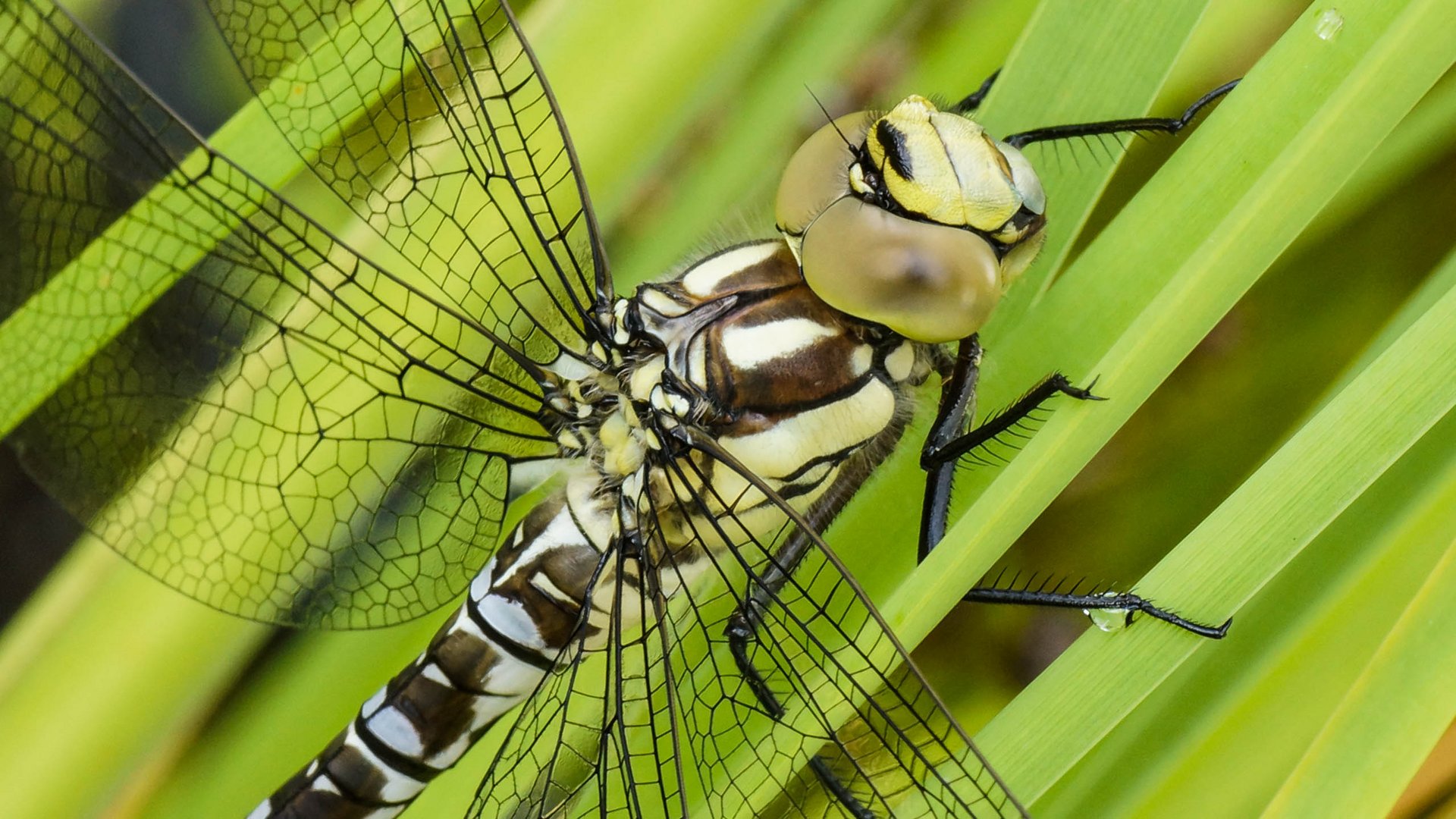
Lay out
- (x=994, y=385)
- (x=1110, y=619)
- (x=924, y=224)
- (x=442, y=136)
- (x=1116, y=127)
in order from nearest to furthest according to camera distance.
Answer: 1. (x=1110, y=619)
2. (x=924, y=224)
3. (x=1116, y=127)
4. (x=994, y=385)
5. (x=442, y=136)

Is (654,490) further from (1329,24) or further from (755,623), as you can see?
(1329,24)

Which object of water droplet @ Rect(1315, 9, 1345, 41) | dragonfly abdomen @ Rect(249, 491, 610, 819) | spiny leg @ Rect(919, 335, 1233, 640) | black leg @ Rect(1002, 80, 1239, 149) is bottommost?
dragonfly abdomen @ Rect(249, 491, 610, 819)

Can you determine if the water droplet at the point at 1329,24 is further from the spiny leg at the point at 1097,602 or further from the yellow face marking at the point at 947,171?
the spiny leg at the point at 1097,602

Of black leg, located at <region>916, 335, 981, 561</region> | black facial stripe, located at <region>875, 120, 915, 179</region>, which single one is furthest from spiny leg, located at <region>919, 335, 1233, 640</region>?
black facial stripe, located at <region>875, 120, 915, 179</region>

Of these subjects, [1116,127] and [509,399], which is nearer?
[1116,127]

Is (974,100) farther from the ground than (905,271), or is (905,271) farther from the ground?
(974,100)

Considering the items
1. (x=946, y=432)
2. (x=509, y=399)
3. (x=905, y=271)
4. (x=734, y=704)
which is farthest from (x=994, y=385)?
(x=509, y=399)

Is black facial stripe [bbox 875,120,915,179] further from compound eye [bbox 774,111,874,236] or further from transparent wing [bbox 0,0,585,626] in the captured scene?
transparent wing [bbox 0,0,585,626]
